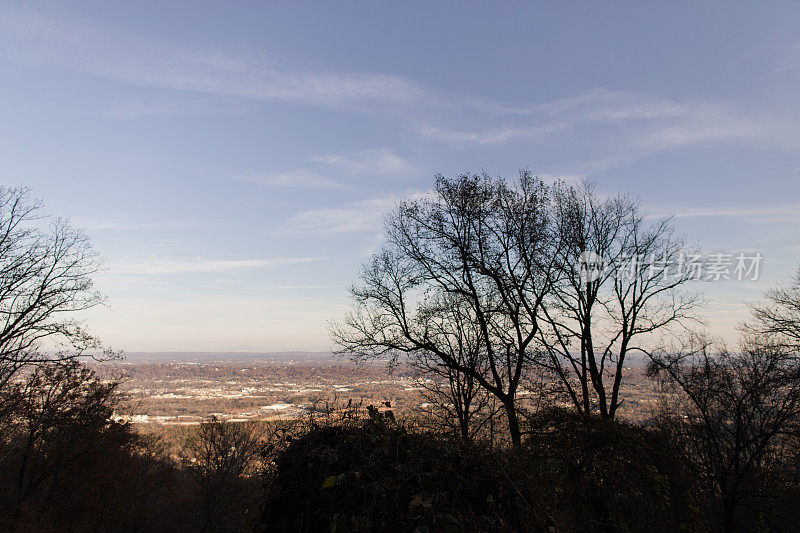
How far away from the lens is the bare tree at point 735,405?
15.6 metres

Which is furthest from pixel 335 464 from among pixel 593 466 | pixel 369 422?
pixel 593 466

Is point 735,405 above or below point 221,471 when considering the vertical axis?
above

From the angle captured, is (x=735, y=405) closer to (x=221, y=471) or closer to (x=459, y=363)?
(x=459, y=363)

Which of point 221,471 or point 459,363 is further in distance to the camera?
point 221,471

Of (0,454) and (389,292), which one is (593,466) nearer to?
(389,292)

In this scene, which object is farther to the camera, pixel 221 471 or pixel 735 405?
pixel 221 471

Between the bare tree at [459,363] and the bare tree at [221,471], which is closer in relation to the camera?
the bare tree at [459,363]

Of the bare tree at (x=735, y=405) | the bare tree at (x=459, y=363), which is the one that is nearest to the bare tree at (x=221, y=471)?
the bare tree at (x=459, y=363)

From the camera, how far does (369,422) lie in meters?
4.68

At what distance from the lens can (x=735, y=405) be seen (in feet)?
55.8

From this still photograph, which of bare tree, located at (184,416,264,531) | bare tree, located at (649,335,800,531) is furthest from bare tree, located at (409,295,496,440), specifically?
bare tree, located at (184,416,264,531)

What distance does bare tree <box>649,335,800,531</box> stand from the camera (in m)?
15.6

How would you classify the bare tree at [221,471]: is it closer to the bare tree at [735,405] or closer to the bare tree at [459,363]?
the bare tree at [459,363]

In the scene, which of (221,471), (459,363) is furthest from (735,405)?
(221,471)
